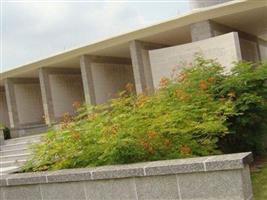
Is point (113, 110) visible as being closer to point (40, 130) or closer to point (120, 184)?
point (120, 184)

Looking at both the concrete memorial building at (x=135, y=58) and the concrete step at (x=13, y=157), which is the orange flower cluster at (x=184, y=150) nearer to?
the concrete memorial building at (x=135, y=58)

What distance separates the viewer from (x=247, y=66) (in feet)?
28.7

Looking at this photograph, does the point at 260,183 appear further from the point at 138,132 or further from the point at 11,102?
the point at 11,102

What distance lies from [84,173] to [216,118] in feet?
8.31

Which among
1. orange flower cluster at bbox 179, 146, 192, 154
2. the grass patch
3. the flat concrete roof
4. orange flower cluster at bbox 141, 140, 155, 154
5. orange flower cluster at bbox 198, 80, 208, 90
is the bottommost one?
the grass patch

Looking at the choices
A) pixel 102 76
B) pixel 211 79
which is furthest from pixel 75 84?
pixel 211 79

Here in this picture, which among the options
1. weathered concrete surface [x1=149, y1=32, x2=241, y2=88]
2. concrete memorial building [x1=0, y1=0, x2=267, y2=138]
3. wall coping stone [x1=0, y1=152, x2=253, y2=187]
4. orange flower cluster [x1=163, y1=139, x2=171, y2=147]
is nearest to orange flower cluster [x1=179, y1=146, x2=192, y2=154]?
orange flower cluster [x1=163, y1=139, x2=171, y2=147]

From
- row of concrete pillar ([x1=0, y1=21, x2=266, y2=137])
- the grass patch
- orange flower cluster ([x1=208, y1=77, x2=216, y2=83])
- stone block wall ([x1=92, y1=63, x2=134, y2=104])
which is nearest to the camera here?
the grass patch

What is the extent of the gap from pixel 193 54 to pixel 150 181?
10150mm

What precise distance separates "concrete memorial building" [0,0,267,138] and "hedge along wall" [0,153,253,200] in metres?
4.17

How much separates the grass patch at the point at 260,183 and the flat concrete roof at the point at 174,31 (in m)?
8.34

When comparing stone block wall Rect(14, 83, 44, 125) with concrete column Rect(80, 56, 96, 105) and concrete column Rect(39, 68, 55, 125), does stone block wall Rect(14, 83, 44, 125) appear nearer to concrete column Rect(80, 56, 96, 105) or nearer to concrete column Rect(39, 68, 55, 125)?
concrete column Rect(39, 68, 55, 125)

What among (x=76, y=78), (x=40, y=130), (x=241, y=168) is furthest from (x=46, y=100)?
(x=241, y=168)

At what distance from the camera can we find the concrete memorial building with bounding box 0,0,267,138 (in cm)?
1491
